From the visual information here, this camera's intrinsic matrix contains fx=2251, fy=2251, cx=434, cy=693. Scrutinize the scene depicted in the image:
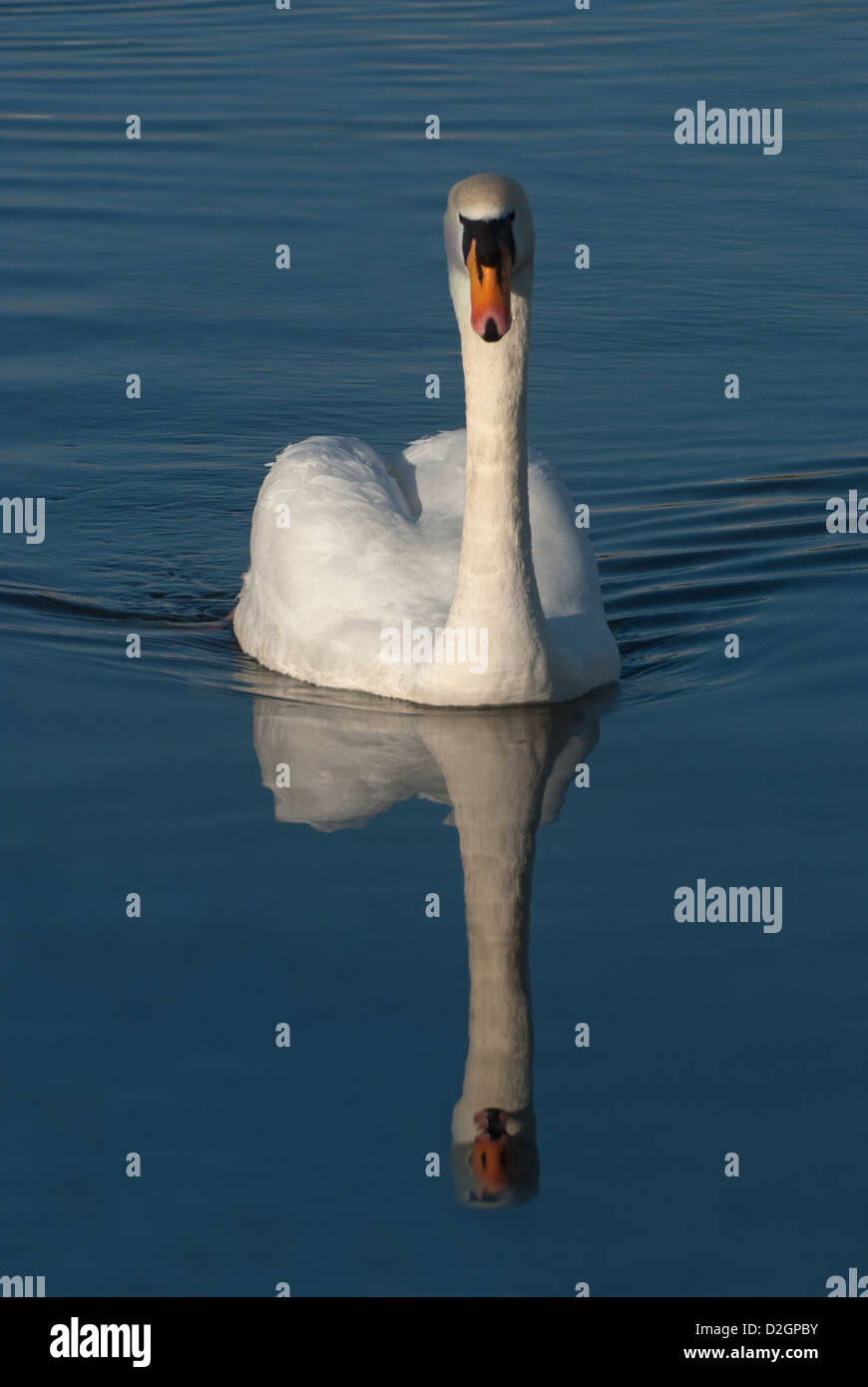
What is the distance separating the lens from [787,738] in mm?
10227

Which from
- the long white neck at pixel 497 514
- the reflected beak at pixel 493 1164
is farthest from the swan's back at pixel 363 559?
the reflected beak at pixel 493 1164

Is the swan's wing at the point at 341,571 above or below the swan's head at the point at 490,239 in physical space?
below

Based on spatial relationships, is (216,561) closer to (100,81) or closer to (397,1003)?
(397,1003)

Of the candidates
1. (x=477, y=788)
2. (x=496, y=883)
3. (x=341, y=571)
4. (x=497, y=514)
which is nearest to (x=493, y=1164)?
(x=496, y=883)

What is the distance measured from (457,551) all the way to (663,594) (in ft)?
6.12

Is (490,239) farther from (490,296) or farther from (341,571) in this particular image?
(341,571)

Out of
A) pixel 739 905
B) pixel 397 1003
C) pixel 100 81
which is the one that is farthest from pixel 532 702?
pixel 100 81

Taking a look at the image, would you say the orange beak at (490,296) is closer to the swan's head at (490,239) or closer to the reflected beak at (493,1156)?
the swan's head at (490,239)

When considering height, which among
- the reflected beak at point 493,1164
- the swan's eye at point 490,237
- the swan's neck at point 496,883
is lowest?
the reflected beak at point 493,1164

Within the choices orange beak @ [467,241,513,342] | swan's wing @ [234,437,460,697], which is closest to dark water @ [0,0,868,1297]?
swan's wing @ [234,437,460,697]

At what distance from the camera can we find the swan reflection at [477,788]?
24.3 ft

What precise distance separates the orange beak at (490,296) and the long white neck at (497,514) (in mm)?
665

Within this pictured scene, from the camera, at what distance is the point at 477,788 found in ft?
32.2
